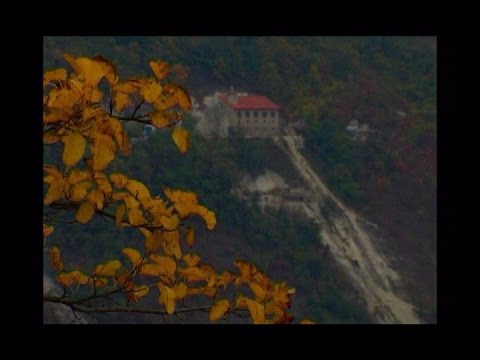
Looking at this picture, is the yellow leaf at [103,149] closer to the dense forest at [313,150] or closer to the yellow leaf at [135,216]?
the yellow leaf at [135,216]

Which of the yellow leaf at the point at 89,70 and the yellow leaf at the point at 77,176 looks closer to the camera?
the yellow leaf at the point at 89,70

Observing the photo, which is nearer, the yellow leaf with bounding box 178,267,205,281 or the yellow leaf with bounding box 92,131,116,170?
the yellow leaf with bounding box 92,131,116,170

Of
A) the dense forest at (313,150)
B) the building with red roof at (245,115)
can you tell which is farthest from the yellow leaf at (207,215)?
the building with red roof at (245,115)

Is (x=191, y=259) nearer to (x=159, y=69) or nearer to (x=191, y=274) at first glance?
(x=191, y=274)

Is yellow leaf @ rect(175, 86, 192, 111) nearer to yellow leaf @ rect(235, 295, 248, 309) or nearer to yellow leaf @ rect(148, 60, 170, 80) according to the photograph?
yellow leaf @ rect(148, 60, 170, 80)

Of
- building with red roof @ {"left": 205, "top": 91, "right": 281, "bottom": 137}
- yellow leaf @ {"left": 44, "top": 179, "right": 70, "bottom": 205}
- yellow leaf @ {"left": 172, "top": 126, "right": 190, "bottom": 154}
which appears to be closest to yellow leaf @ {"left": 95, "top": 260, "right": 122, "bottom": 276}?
yellow leaf @ {"left": 44, "top": 179, "right": 70, "bottom": 205}
